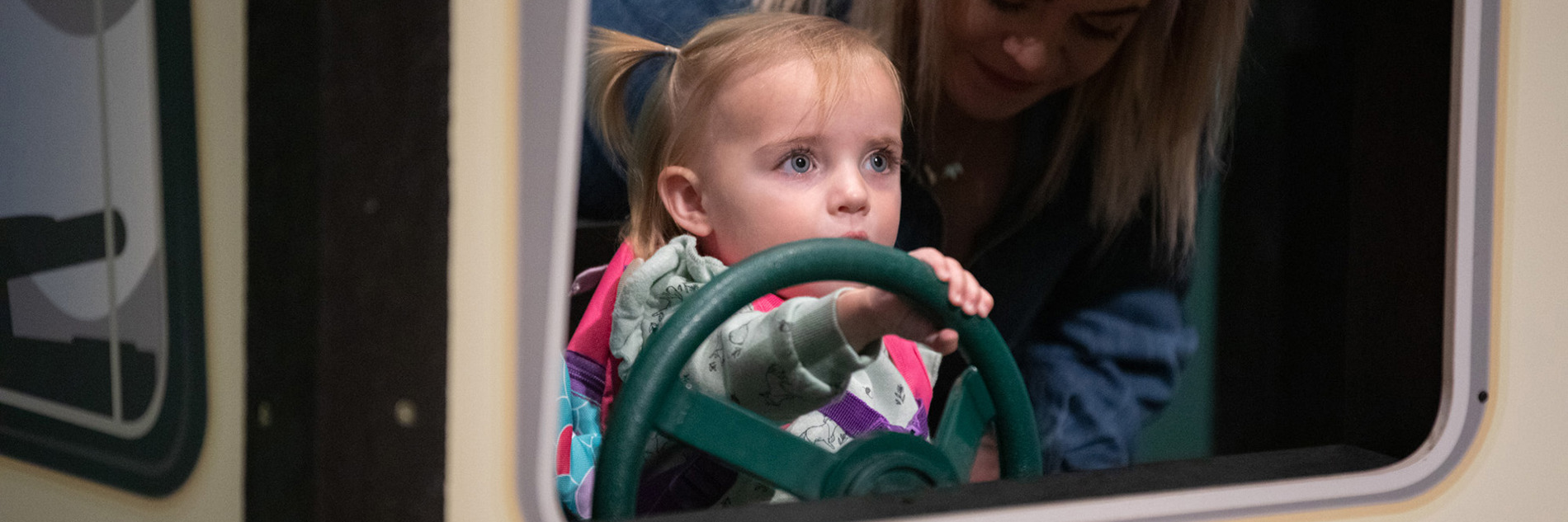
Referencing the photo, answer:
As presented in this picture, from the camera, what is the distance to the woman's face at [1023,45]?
3.89ft

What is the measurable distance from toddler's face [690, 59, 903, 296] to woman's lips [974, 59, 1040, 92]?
0.27 metres

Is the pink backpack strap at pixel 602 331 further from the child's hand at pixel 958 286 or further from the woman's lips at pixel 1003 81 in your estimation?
the woman's lips at pixel 1003 81

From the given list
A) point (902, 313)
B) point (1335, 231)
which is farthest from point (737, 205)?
point (1335, 231)

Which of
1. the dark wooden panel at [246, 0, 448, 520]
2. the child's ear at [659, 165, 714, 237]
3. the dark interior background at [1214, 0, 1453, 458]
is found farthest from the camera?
the child's ear at [659, 165, 714, 237]

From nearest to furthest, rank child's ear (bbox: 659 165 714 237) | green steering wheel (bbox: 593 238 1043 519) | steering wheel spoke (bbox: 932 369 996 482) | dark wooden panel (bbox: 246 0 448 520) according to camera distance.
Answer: dark wooden panel (bbox: 246 0 448 520), green steering wheel (bbox: 593 238 1043 519), steering wheel spoke (bbox: 932 369 996 482), child's ear (bbox: 659 165 714 237)

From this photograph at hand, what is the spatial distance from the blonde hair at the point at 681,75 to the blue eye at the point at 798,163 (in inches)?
1.9

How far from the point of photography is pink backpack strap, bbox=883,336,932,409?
109cm

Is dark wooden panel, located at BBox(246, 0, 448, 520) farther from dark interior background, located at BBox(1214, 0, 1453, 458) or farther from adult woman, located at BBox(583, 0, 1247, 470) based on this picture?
dark interior background, located at BBox(1214, 0, 1453, 458)

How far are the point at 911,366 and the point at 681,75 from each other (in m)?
0.37

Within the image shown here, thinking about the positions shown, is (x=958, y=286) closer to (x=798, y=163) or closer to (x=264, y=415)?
(x=798, y=163)

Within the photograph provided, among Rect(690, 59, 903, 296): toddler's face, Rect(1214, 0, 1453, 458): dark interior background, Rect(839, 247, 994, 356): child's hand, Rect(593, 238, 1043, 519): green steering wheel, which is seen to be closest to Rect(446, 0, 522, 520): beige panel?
Rect(593, 238, 1043, 519): green steering wheel

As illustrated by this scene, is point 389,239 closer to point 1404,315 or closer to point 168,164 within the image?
point 168,164

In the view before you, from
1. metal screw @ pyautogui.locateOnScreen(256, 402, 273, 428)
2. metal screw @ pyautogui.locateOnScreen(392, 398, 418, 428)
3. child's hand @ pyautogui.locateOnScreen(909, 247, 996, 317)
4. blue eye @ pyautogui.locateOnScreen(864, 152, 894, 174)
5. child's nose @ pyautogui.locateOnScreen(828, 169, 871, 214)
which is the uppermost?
blue eye @ pyautogui.locateOnScreen(864, 152, 894, 174)

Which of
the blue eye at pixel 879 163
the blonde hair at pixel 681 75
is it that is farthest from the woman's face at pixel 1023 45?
the blue eye at pixel 879 163
